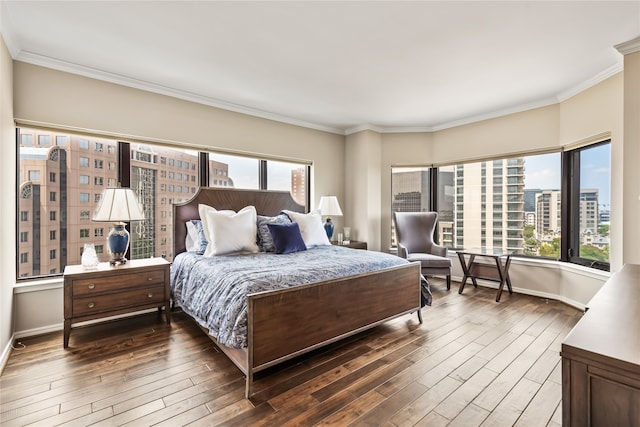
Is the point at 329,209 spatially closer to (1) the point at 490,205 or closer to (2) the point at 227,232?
(2) the point at 227,232

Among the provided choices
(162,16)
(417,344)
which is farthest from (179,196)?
(417,344)

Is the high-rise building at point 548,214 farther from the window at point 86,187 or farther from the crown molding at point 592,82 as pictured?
the window at point 86,187

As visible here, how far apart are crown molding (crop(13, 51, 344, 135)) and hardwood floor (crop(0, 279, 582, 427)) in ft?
8.43

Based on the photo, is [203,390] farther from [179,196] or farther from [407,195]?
[407,195]

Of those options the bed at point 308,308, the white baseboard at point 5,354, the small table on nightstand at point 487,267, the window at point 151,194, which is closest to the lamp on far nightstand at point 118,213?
the window at point 151,194

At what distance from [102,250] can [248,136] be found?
226 cm

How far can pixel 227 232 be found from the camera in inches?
129

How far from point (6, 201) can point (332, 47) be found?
3.06 metres

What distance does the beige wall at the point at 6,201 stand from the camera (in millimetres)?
2361

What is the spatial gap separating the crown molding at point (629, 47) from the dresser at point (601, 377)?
2.93 m

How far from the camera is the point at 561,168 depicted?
3957 millimetres

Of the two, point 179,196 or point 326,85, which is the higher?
point 326,85

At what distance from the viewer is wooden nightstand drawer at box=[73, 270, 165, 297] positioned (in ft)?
8.63

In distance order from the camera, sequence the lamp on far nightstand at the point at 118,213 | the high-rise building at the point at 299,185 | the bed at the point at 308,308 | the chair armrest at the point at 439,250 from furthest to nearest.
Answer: the high-rise building at the point at 299,185 < the chair armrest at the point at 439,250 < the lamp on far nightstand at the point at 118,213 < the bed at the point at 308,308
